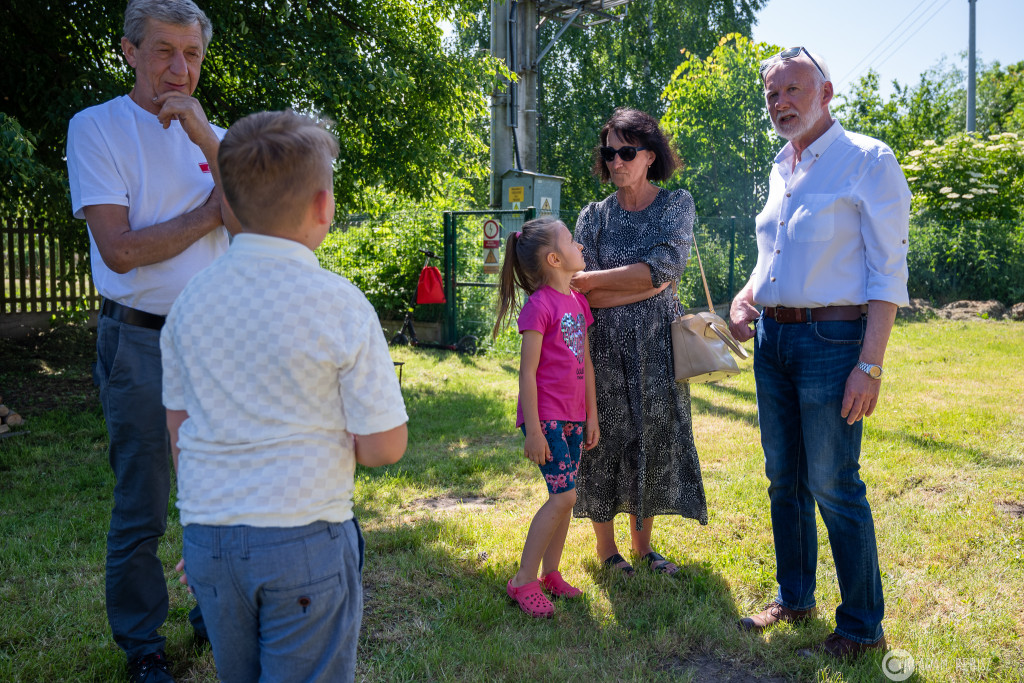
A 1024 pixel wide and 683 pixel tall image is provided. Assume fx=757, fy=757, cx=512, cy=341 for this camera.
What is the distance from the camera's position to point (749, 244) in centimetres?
1469

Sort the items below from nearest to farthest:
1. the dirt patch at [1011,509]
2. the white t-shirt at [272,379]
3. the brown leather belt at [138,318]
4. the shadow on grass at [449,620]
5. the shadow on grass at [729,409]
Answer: the white t-shirt at [272,379] < the brown leather belt at [138,318] < the shadow on grass at [449,620] < the dirt patch at [1011,509] < the shadow on grass at [729,409]

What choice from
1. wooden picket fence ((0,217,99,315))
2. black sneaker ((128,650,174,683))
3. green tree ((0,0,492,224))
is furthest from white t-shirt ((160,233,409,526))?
wooden picket fence ((0,217,99,315))

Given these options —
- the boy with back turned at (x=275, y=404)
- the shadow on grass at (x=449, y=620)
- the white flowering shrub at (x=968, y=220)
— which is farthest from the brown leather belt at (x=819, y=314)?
the white flowering shrub at (x=968, y=220)

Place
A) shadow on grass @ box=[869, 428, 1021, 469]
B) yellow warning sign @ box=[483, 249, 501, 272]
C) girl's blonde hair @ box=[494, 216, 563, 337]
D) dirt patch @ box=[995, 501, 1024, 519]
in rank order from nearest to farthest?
girl's blonde hair @ box=[494, 216, 563, 337] → dirt patch @ box=[995, 501, 1024, 519] → shadow on grass @ box=[869, 428, 1021, 469] → yellow warning sign @ box=[483, 249, 501, 272]

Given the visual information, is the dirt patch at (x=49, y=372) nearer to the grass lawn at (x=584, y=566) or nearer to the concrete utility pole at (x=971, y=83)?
the grass lawn at (x=584, y=566)

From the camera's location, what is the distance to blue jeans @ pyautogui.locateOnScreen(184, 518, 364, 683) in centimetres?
147

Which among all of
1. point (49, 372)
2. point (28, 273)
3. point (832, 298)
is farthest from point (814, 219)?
point (28, 273)

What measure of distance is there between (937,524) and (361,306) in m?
3.75

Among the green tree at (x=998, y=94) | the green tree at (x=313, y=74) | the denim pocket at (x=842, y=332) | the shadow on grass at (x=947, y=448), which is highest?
the green tree at (x=998, y=94)

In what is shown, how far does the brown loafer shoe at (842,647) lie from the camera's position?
2715 mm

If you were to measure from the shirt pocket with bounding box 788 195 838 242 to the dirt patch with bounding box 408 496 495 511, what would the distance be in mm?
2631

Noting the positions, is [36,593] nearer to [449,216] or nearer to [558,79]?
[449,216]

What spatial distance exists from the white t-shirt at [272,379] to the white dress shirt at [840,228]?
1.76m

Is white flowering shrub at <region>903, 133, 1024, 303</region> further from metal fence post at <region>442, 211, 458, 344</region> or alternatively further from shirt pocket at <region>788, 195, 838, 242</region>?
shirt pocket at <region>788, 195, 838, 242</region>
